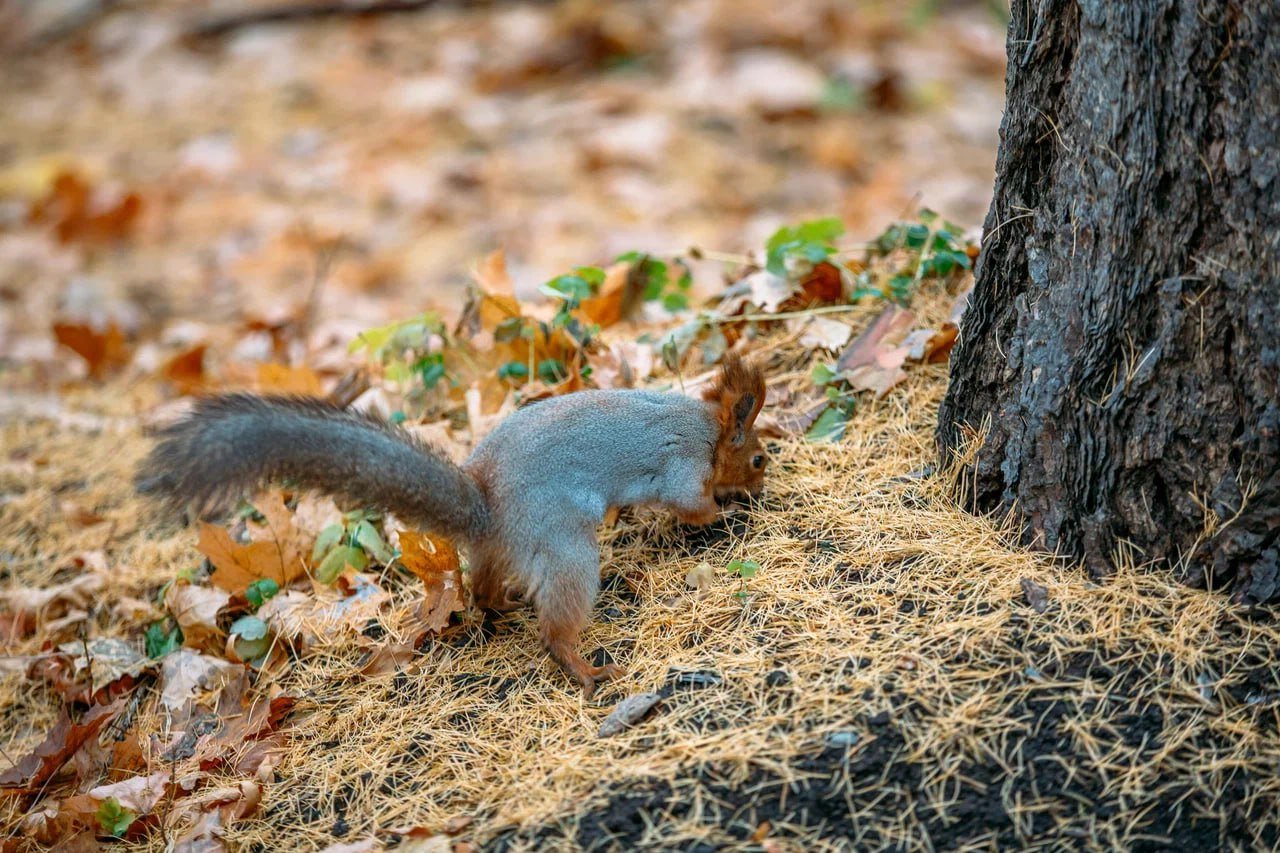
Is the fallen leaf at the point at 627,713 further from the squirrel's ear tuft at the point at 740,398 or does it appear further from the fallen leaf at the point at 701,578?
the squirrel's ear tuft at the point at 740,398

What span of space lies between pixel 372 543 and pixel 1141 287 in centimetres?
189

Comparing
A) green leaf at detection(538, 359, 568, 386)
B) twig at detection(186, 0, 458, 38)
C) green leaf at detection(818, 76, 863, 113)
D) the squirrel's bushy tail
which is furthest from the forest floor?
twig at detection(186, 0, 458, 38)

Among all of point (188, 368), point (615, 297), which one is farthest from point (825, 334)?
→ point (188, 368)

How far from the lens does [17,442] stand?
4.27m

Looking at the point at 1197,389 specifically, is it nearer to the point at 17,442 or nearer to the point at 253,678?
the point at 253,678

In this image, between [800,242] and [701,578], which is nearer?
[701,578]

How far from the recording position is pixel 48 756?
8.31ft

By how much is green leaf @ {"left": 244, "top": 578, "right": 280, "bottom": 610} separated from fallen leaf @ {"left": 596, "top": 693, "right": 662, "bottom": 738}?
3.56 feet

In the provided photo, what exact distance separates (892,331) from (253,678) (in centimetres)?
186

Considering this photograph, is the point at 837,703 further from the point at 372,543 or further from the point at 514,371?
the point at 514,371

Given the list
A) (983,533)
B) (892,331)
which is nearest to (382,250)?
(892,331)

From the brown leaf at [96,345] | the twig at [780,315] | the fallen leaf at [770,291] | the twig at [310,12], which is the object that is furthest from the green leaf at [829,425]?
the twig at [310,12]

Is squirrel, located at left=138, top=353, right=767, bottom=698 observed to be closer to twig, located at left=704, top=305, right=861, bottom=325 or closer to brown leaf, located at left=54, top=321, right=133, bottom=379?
twig, located at left=704, top=305, right=861, bottom=325

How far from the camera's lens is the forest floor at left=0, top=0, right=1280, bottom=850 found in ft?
6.84
